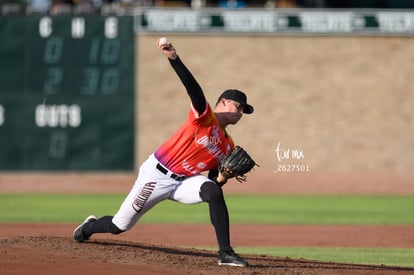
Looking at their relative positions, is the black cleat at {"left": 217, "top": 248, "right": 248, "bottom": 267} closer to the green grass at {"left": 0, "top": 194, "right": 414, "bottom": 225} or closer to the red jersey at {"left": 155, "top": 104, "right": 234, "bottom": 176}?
the red jersey at {"left": 155, "top": 104, "right": 234, "bottom": 176}

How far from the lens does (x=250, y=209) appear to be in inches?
701

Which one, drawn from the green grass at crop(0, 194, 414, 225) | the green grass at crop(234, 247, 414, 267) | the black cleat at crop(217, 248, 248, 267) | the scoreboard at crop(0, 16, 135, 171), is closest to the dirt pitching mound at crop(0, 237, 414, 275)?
the black cleat at crop(217, 248, 248, 267)

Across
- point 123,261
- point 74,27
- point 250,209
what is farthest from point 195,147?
point 74,27

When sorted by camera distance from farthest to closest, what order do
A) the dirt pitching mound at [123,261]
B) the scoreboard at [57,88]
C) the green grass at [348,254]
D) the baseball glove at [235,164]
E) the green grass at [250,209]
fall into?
the scoreboard at [57,88] → the green grass at [250,209] → the green grass at [348,254] → the baseball glove at [235,164] → the dirt pitching mound at [123,261]

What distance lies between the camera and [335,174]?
22172 millimetres

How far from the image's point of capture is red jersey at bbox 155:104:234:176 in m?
7.53

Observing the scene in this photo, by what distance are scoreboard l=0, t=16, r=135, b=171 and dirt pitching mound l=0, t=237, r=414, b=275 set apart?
12291 millimetres

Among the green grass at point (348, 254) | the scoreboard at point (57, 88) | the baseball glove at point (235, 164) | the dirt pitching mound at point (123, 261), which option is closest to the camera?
the dirt pitching mound at point (123, 261)

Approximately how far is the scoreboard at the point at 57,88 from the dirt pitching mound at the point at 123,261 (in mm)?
12291

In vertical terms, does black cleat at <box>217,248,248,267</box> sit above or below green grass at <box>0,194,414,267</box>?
above

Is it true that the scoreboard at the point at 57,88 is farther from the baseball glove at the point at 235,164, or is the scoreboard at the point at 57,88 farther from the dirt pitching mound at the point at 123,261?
the baseball glove at the point at 235,164

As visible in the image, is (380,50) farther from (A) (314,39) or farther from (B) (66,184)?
(B) (66,184)

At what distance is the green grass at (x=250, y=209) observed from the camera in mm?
15711

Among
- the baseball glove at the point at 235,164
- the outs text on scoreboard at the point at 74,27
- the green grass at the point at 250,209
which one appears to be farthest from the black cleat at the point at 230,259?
the outs text on scoreboard at the point at 74,27
